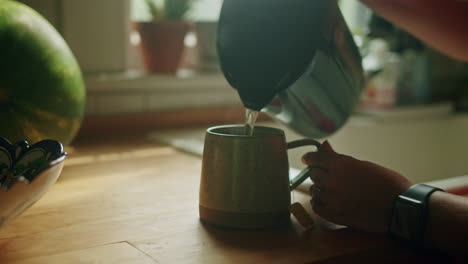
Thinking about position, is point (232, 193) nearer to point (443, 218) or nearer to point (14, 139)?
point (443, 218)

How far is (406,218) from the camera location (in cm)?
68

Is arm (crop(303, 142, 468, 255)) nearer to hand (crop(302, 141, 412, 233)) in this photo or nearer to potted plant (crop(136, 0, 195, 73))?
hand (crop(302, 141, 412, 233))

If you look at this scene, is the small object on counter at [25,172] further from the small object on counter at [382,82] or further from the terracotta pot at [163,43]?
the small object on counter at [382,82]

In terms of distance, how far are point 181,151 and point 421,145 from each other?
75 centimetres

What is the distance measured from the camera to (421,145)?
1608 millimetres

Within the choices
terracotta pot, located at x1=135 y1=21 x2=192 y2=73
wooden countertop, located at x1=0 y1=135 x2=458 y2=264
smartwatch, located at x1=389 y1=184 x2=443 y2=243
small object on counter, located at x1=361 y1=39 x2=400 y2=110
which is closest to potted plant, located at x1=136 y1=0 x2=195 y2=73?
terracotta pot, located at x1=135 y1=21 x2=192 y2=73

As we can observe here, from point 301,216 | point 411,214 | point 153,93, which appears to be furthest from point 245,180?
point 153,93

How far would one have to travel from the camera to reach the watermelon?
2.79 ft

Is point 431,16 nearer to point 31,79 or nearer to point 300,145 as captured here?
point 300,145

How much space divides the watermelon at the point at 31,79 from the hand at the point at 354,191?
1.34ft

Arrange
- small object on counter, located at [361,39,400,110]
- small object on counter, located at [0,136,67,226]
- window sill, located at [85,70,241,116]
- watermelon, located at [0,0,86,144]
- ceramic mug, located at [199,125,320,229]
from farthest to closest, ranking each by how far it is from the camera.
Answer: small object on counter, located at [361,39,400,110] < window sill, located at [85,70,241,116] < watermelon, located at [0,0,86,144] < ceramic mug, located at [199,125,320,229] < small object on counter, located at [0,136,67,226]

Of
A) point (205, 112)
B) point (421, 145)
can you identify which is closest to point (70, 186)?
point (205, 112)

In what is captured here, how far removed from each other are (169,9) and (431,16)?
29.9 inches

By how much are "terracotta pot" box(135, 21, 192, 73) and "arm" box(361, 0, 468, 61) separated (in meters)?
0.70
